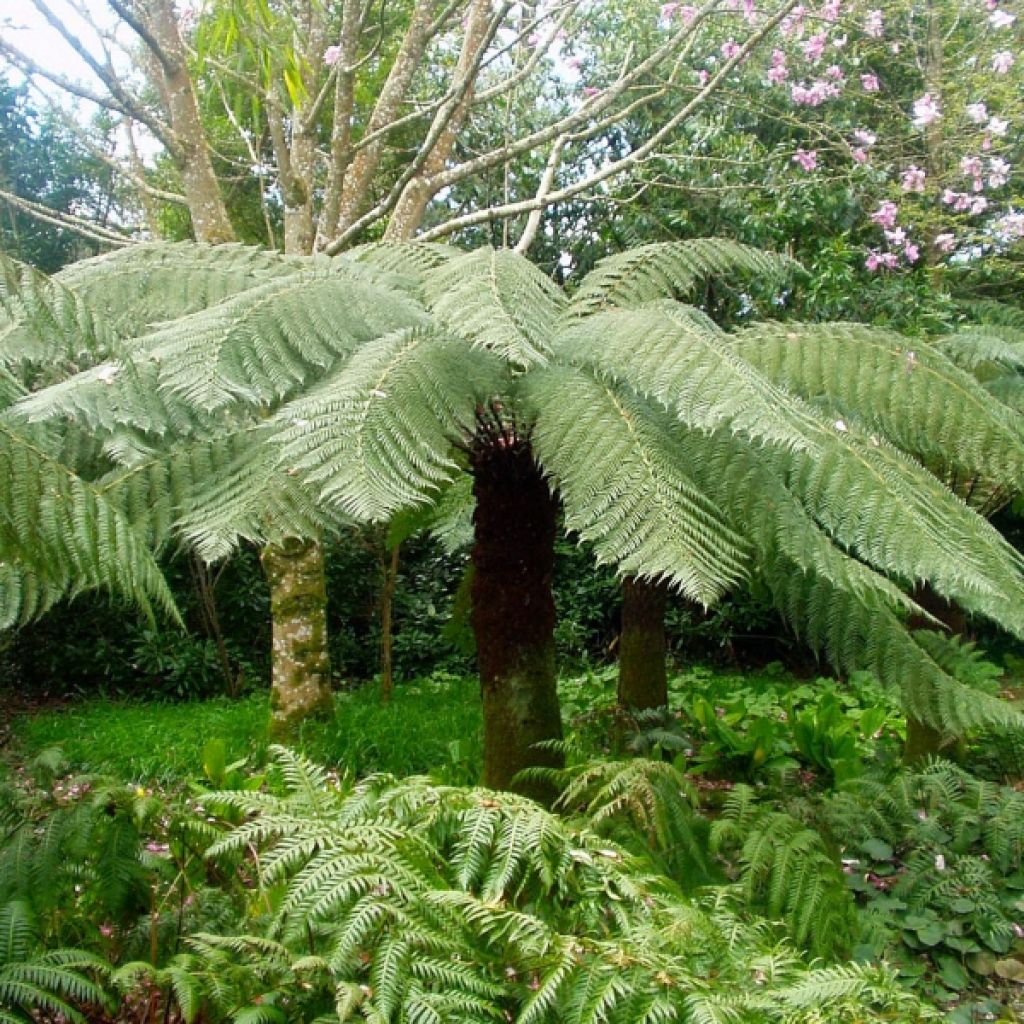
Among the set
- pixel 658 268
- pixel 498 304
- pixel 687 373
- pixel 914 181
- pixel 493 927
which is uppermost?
pixel 914 181

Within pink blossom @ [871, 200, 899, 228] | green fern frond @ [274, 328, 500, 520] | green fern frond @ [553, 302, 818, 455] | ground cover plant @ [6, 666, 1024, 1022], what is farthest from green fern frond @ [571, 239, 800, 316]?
pink blossom @ [871, 200, 899, 228]

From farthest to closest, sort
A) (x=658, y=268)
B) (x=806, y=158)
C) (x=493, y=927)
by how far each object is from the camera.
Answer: (x=806, y=158)
(x=658, y=268)
(x=493, y=927)

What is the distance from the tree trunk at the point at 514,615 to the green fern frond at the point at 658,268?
61cm

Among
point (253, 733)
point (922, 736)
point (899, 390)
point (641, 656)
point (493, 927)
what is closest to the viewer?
point (493, 927)


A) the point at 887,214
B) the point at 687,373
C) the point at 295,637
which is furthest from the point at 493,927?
the point at 887,214

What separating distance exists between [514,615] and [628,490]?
769 millimetres

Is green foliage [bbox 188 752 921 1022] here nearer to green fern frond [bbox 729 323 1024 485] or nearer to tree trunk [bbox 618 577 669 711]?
green fern frond [bbox 729 323 1024 485]

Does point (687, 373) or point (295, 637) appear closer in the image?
point (687, 373)

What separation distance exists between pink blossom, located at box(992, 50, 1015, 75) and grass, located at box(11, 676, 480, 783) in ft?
15.0

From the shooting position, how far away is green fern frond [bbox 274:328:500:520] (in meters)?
1.51

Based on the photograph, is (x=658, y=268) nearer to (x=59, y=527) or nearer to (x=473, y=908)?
(x=59, y=527)

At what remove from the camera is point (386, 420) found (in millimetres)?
1645

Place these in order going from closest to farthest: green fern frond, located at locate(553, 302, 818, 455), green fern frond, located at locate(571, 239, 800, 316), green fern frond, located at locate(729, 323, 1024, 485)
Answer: green fern frond, located at locate(553, 302, 818, 455), green fern frond, located at locate(729, 323, 1024, 485), green fern frond, located at locate(571, 239, 800, 316)

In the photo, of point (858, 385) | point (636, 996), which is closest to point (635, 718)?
point (858, 385)
